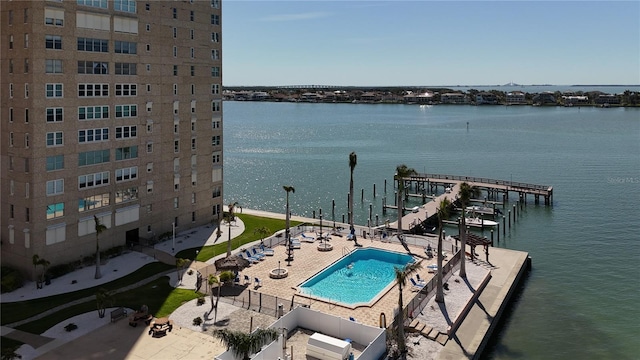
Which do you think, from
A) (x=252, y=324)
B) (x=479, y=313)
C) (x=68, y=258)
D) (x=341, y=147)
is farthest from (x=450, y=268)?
(x=341, y=147)

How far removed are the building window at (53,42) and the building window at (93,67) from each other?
259cm

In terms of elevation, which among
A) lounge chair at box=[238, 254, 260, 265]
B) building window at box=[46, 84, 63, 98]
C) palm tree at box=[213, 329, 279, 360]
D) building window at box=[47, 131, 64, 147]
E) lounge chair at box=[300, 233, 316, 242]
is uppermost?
building window at box=[46, 84, 63, 98]

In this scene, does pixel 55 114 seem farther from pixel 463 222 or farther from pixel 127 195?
pixel 463 222

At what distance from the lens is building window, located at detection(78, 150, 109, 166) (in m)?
49.8

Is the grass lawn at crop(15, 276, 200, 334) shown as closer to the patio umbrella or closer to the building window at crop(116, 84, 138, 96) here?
the patio umbrella

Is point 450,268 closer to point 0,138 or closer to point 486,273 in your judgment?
point 486,273

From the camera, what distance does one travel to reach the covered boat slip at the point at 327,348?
32250 mm

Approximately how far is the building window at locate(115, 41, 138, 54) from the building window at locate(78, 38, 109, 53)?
1.39m

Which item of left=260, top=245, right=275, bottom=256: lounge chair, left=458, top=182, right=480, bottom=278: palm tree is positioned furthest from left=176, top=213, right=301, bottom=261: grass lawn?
left=458, top=182, right=480, bottom=278: palm tree

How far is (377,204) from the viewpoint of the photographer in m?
94.6

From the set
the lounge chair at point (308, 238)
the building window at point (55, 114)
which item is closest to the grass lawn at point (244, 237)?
the lounge chair at point (308, 238)

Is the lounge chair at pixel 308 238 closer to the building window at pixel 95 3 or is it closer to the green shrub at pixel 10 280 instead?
the green shrub at pixel 10 280

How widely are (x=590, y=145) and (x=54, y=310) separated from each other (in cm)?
16416

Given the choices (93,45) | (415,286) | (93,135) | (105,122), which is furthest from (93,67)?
(415,286)
